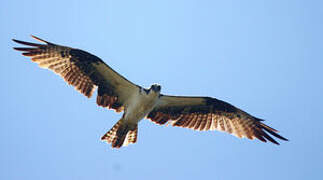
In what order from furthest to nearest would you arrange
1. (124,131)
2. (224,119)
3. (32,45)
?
(224,119), (124,131), (32,45)

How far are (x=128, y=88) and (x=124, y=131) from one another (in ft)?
3.41

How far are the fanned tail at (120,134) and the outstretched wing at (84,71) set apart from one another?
455 mm

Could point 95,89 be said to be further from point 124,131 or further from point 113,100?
point 124,131

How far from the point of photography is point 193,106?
38.9ft

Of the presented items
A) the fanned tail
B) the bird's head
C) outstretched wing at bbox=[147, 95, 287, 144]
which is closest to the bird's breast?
the bird's head

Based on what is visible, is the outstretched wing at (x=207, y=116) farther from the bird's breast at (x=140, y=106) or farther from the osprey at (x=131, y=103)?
the bird's breast at (x=140, y=106)

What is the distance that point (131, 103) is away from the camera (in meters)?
11.1

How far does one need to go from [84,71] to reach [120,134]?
173 cm

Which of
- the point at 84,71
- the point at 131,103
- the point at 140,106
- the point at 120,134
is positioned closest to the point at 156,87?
the point at 140,106

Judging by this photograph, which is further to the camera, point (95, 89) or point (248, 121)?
point (248, 121)

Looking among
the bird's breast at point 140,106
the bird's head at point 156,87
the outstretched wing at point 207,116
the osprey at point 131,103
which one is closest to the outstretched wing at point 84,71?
the osprey at point 131,103

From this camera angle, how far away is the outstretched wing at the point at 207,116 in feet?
38.1

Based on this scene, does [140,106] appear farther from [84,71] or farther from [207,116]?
[207,116]

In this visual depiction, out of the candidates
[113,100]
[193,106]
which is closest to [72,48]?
[113,100]
